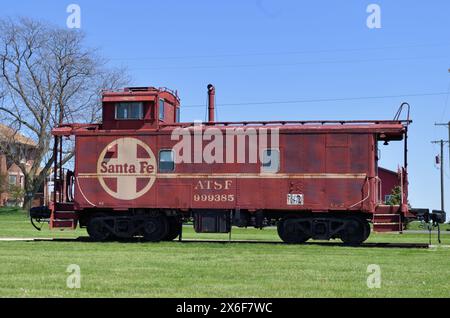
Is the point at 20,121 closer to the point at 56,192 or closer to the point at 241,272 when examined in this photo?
the point at 56,192

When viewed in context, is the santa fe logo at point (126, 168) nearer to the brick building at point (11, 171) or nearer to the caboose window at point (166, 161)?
the caboose window at point (166, 161)

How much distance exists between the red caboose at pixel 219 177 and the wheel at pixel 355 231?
0.04 m

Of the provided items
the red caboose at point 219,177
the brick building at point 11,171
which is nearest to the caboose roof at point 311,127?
the red caboose at point 219,177

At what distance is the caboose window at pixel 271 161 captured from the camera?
27281 millimetres

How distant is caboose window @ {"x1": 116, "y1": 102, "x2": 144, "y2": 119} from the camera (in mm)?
28594

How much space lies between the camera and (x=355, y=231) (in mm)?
27094

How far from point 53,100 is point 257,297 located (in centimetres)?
5780

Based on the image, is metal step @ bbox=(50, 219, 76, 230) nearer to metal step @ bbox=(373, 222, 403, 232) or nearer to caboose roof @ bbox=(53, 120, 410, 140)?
caboose roof @ bbox=(53, 120, 410, 140)

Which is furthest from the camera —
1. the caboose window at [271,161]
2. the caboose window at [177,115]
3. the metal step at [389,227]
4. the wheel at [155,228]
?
the caboose window at [177,115]

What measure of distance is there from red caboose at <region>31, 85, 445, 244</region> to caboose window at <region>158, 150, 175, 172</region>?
0.04 meters

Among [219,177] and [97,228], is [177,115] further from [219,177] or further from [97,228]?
[97,228]

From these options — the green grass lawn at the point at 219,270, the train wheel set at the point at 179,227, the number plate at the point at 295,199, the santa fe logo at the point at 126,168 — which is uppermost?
the santa fe logo at the point at 126,168

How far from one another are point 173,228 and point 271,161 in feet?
17.4
